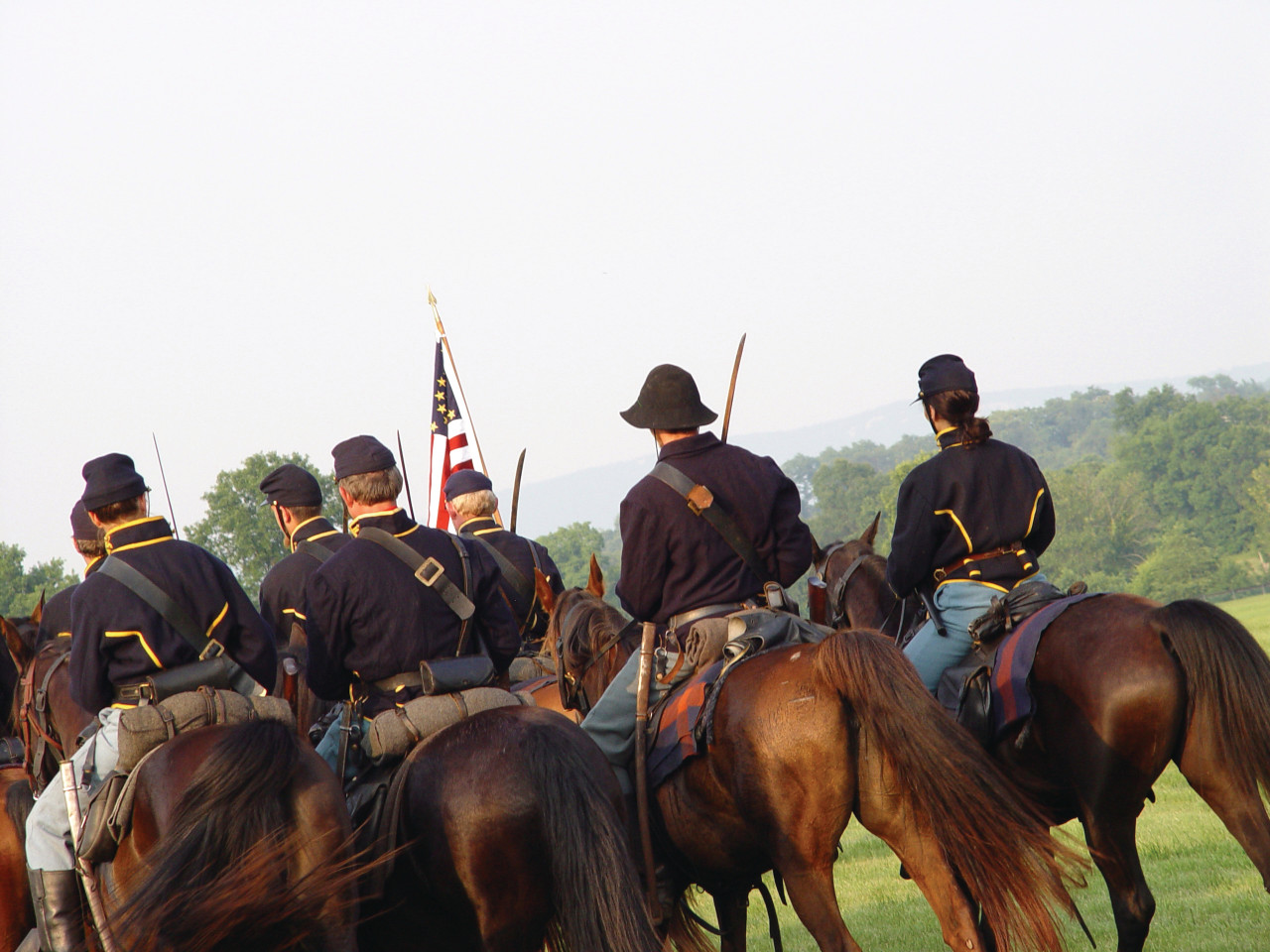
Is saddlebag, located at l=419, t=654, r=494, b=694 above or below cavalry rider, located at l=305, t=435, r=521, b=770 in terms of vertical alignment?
below

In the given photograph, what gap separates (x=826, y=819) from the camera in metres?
5.12

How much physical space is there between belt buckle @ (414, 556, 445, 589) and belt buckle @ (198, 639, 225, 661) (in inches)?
→ 35.0

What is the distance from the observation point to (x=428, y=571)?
18.6ft

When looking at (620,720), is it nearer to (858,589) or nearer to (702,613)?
(702,613)

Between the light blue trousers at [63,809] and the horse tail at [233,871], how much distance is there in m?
0.81

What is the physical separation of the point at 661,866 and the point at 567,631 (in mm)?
1725

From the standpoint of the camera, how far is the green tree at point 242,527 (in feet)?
203

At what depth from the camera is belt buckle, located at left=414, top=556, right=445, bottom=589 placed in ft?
18.6

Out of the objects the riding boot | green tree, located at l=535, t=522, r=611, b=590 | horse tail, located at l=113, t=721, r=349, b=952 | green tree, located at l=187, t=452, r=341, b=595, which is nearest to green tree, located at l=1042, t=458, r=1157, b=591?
green tree, located at l=535, t=522, r=611, b=590

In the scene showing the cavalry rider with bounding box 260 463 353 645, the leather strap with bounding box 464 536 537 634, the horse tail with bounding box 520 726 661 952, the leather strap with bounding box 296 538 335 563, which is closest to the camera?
the horse tail with bounding box 520 726 661 952

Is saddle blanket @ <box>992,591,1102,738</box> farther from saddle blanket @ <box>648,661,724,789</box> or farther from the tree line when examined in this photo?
the tree line

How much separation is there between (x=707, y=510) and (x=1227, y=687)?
2.39m

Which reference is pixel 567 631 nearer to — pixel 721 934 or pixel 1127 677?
pixel 721 934

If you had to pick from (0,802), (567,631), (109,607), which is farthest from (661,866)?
(0,802)
